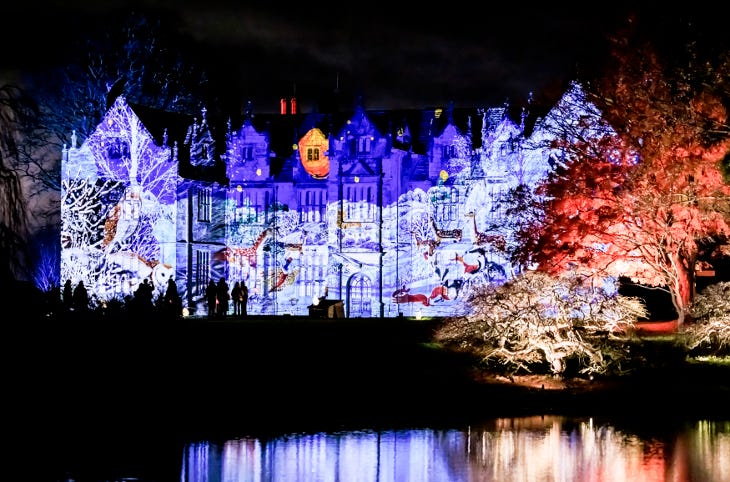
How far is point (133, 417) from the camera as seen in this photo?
24.5m

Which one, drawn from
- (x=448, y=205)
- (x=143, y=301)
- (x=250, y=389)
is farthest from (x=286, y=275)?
(x=250, y=389)

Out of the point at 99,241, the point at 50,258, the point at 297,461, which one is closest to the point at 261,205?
the point at 99,241

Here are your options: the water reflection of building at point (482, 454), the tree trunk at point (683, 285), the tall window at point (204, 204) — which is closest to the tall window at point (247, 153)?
the tall window at point (204, 204)

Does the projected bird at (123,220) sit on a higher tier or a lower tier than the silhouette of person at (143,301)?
higher

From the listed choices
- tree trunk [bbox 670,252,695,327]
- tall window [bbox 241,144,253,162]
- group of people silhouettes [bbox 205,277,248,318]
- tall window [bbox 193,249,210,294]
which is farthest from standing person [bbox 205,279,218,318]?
tree trunk [bbox 670,252,695,327]

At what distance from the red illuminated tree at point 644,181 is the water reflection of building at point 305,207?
60.1 feet

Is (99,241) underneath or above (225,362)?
above

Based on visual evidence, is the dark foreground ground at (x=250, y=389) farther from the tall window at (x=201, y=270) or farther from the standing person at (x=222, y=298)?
the tall window at (x=201, y=270)

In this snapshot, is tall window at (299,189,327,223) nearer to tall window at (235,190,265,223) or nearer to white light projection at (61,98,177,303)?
tall window at (235,190,265,223)

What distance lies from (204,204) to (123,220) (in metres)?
4.40

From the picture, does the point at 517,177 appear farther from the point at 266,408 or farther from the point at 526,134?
the point at 266,408

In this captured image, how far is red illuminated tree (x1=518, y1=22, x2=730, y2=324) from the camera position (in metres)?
33.4

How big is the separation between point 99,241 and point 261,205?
8.60m

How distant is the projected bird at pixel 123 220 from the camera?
189 feet
